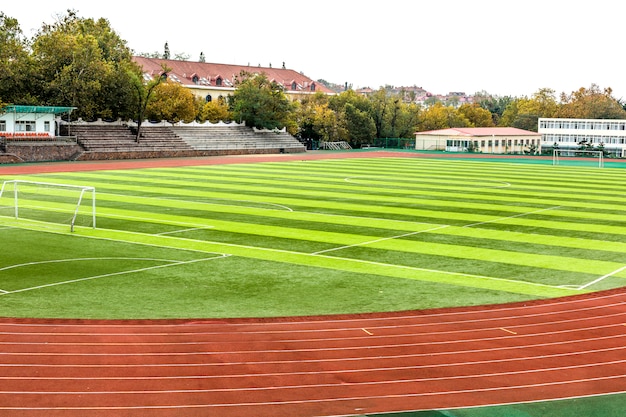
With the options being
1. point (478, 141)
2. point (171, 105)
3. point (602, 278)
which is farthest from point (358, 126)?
point (602, 278)

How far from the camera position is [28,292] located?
15.8 metres

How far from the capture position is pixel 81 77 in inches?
2682

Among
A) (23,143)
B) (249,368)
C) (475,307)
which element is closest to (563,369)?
(475,307)

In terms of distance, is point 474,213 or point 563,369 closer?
point 563,369

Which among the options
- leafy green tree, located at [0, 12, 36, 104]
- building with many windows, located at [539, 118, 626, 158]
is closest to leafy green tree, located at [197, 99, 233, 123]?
leafy green tree, located at [0, 12, 36, 104]

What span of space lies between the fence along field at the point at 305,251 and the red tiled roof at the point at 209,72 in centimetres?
7263

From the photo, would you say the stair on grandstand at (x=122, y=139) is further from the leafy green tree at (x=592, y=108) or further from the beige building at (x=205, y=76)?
the leafy green tree at (x=592, y=108)

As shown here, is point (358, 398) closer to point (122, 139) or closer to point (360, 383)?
point (360, 383)

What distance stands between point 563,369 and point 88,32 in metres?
73.0

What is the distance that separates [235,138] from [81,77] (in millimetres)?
18676

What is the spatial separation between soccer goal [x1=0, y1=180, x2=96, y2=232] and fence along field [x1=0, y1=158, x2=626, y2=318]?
670 mm

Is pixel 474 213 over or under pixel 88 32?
under

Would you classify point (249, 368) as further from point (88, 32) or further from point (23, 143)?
point (88, 32)

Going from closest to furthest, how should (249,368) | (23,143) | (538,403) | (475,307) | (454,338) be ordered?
(538,403) → (249,368) → (454,338) → (475,307) → (23,143)
